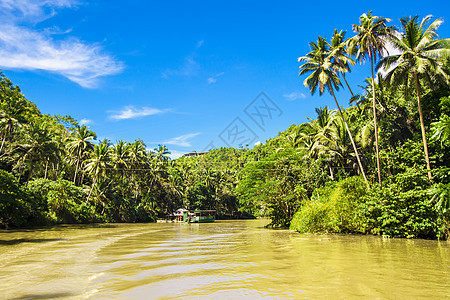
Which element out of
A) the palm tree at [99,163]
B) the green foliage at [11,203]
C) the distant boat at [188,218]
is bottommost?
the distant boat at [188,218]

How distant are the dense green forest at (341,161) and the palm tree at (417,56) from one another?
6 centimetres

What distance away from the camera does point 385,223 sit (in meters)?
17.0

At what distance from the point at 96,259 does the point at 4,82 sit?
4389 cm

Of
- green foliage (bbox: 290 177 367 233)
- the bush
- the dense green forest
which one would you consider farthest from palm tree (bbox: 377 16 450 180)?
the bush

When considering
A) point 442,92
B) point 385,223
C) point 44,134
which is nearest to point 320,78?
point 442,92

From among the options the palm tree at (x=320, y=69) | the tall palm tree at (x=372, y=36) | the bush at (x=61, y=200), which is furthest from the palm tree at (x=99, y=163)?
the tall palm tree at (x=372, y=36)

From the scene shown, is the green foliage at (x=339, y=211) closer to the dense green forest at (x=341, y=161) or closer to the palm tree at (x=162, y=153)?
the dense green forest at (x=341, y=161)

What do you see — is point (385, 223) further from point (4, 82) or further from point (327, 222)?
point (4, 82)

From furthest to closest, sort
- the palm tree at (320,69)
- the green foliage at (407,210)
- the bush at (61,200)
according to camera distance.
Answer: the bush at (61,200) < the palm tree at (320,69) < the green foliage at (407,210)

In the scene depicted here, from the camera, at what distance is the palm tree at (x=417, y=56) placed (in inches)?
690

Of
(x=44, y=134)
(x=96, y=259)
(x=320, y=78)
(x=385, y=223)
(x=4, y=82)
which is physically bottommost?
(x=96, y=259)

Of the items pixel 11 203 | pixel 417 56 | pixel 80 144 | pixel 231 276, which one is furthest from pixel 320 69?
pixel 80 144

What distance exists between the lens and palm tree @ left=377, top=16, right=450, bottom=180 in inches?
690

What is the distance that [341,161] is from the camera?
29.4 meters
